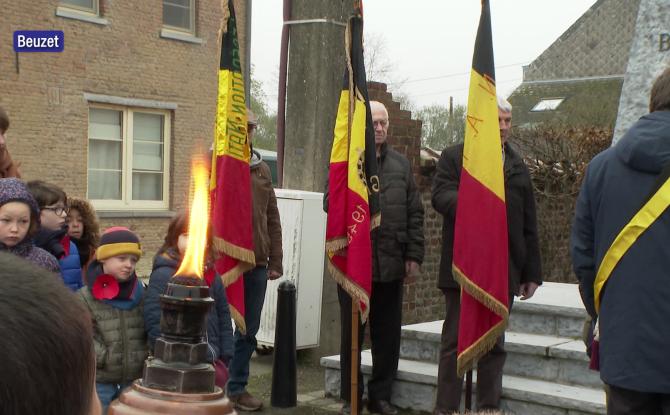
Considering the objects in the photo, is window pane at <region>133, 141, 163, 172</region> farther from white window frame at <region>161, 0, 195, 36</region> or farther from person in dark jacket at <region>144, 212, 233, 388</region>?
person in dark jacket at <region>144, 212, 233, 388</region>

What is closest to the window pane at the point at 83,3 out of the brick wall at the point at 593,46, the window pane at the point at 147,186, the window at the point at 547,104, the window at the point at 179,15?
the window at the point at 179,15

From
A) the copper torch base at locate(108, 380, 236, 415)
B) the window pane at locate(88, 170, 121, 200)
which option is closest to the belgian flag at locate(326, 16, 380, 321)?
the copper torch base at locate(108, 380, 236, 415)

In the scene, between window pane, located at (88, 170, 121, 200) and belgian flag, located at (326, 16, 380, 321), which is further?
window pane, located at (88, 170, 121, 200)

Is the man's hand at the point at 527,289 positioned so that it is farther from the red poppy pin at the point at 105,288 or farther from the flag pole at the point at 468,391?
the red poppy pin at the point at 105,288

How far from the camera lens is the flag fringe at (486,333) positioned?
5578 mm

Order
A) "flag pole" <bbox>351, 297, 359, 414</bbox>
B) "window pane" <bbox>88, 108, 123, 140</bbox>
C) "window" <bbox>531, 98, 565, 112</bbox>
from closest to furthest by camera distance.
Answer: "flag pole" <bbox>351, 297, 359, 414</bbox>
"window pane" <bbox>88, 108, 123, 140</bbox>
"window" <bbox>531, 98, 565, 112</bbox>

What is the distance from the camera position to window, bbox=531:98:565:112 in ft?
118

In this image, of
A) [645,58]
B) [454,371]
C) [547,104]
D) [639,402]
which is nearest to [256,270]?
[454,371]

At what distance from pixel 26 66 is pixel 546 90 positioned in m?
25.7

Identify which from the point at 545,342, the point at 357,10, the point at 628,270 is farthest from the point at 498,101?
the point at 628,270

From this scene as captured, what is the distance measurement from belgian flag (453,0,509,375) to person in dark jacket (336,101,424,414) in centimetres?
76

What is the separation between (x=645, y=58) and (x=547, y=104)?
3071 centimetres

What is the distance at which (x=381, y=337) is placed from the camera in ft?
21.4

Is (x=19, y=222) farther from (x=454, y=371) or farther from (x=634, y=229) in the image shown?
(x=454, y=371)
